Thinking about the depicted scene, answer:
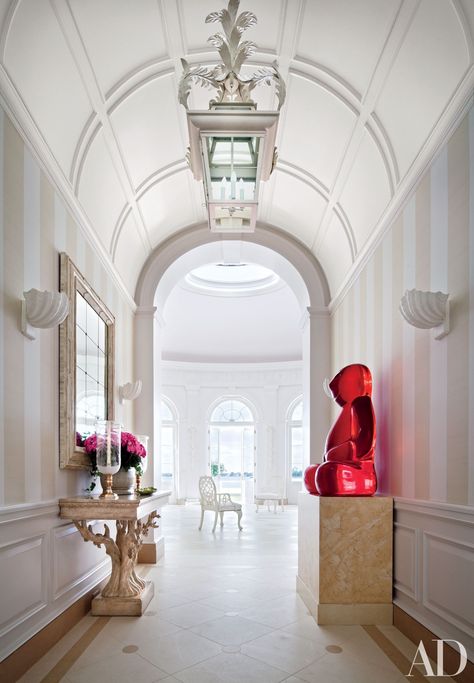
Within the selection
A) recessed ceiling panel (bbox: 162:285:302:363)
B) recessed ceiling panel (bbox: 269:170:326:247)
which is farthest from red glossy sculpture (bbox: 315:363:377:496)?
recessed ceiling panel (bbox: 162:285:302:363)

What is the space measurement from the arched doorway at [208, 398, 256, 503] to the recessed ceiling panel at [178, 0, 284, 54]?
40.7 ft

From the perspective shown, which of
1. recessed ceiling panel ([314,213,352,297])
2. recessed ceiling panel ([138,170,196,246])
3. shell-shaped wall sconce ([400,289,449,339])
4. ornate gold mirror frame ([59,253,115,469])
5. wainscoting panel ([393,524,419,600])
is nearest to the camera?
shell-shaped wall sconce ([400,289,449,339])

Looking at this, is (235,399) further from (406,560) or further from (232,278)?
(406,560)

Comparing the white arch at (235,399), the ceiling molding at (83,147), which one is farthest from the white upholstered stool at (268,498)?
the ceiling molding at (83,147)

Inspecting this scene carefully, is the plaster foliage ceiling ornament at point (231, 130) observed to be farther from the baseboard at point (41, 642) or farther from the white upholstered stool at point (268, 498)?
the white upholstered stool at point (268, 498)

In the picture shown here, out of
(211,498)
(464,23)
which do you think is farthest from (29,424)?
(211,498)

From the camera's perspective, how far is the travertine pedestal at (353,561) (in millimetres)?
4809

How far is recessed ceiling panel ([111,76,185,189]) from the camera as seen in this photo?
Answer: 16.4ft

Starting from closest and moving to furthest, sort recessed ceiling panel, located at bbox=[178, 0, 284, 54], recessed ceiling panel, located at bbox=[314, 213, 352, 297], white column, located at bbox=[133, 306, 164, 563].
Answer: recessed ceiling panel, located at bbox=[178, 0, 284, 54], recessed ceiling panel, located at bbox=[314, 213, 352, 297], white column, located at bbox=[133, 306, 164, 563]

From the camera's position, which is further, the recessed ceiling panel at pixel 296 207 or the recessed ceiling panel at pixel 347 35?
the recessed ceiling panel at pixel 296 207

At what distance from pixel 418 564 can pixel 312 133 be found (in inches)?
147

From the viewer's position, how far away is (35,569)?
157 inches

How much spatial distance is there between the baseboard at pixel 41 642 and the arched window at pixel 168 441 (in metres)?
10.8

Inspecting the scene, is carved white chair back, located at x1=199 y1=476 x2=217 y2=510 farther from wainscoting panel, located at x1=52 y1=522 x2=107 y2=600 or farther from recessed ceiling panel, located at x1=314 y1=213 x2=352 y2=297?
wainscoting panel, located at x1=52 y1=522 x2=107 y2=600
